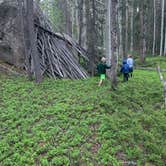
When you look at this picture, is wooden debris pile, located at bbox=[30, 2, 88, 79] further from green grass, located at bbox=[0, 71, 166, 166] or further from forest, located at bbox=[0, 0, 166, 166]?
green grass, located at bbox=[0, 71, 166, 166]

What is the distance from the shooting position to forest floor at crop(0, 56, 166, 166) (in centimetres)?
698

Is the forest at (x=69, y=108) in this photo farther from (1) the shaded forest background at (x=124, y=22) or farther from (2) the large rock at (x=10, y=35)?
(1) the shaded forest background at (x=124, y=22)

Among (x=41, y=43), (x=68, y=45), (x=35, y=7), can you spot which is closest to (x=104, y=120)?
(x=41, y=43)

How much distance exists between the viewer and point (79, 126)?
27.1ft

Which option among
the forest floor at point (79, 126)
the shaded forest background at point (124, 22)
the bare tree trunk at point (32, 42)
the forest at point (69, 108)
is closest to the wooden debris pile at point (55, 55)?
the forest at point (69, 108)

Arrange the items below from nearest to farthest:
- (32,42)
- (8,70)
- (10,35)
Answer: (32,42)
(8,70)
(10,35)

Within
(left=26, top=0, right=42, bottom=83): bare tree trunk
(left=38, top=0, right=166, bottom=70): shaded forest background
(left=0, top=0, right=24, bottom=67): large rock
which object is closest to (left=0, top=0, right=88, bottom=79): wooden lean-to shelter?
(left=0, top=0, right=24, bottom=67): large rock

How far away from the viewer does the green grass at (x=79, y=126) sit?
6984 millimetres

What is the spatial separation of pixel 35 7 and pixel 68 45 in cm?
307

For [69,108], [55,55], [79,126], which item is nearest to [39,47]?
[55,55]

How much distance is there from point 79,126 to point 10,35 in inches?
365

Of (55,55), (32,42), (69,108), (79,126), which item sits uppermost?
(32,42)

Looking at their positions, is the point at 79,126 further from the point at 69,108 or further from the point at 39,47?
the point at 39,47

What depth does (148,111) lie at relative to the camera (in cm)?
1053
